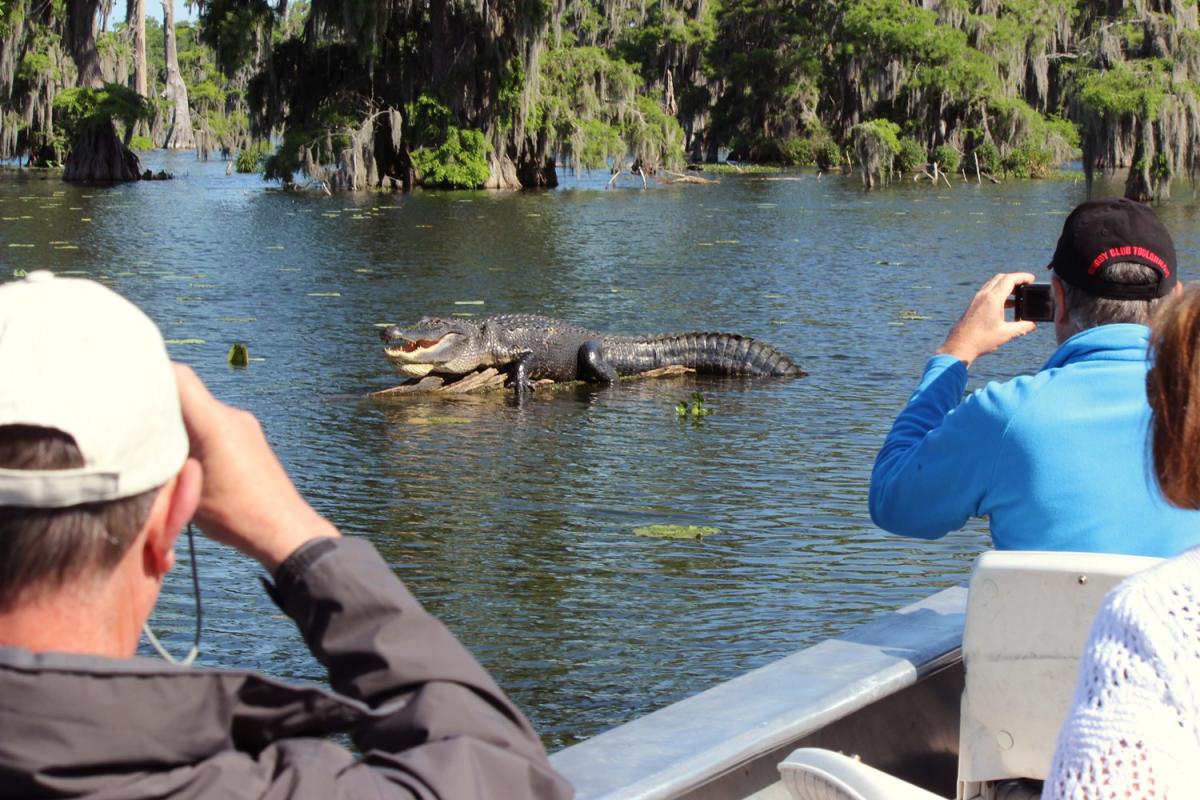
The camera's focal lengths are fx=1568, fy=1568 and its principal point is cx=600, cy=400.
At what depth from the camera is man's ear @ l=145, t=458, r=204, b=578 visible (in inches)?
55.4

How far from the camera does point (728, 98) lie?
2413 inches

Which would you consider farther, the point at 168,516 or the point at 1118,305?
the point at 1118,305

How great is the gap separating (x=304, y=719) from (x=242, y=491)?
25cm

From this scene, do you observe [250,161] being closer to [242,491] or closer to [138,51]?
[138,51]

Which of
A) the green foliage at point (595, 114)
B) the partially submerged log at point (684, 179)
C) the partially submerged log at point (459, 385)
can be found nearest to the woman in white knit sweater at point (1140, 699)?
the partially submerged log at point (459, 385)

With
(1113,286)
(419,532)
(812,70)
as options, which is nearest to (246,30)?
(812,70)

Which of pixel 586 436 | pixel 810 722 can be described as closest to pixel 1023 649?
pixel 810 722

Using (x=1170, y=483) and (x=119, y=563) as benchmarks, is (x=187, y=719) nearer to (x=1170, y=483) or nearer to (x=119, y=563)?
(x=119, y=563)

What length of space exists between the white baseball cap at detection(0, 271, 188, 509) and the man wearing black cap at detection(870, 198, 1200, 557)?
1859mm

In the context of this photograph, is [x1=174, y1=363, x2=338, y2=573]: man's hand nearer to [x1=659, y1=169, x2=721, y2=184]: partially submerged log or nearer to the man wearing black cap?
the man wearing black cap

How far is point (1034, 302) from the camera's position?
11.3 feet

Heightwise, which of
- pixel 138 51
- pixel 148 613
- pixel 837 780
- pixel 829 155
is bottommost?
pixel 837 780

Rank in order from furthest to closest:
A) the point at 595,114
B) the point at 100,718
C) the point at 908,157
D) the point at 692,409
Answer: the point at 908,157, the point at 595,114, the point at 692,409, the point at 100,718

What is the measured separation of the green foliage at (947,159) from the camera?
48531 millimetres
